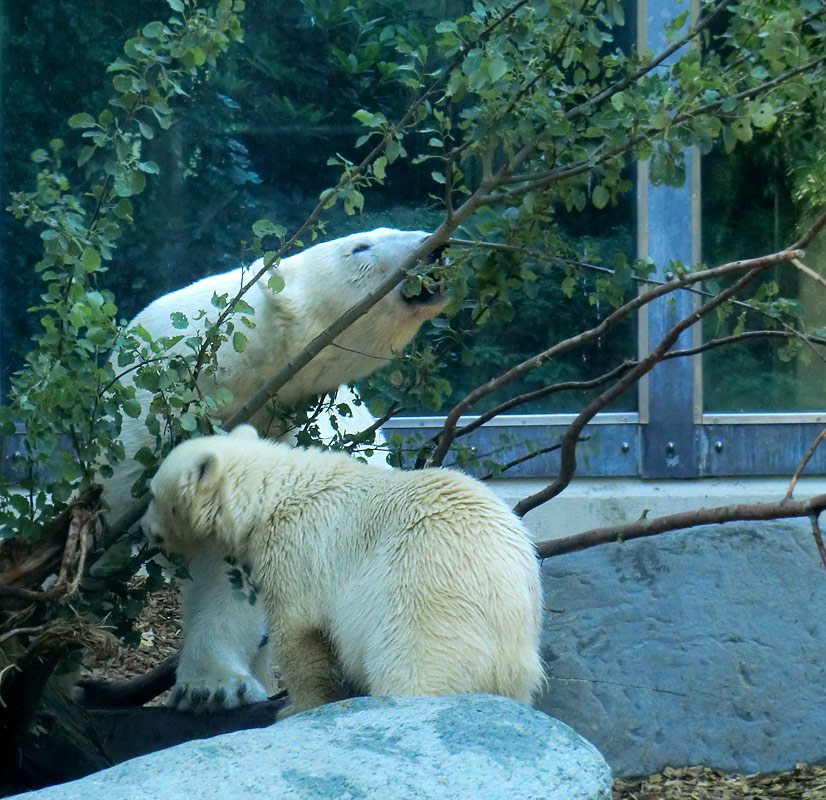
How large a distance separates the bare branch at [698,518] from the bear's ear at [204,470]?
0.85 metres

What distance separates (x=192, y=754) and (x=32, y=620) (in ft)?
2.82

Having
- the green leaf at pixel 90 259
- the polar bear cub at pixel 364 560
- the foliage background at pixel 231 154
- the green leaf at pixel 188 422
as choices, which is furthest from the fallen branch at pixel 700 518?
the foliage background at pixel 231 154

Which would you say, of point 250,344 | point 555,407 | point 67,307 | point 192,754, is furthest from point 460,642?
point 555,407

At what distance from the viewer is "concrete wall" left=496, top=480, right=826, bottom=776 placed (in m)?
3.08

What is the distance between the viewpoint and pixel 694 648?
3.31 m

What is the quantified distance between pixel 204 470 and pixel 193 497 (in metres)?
0.07

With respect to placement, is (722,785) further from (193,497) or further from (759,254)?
(759,254)

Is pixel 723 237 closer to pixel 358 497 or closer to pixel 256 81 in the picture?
pixel 256 81

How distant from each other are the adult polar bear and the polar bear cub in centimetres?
56

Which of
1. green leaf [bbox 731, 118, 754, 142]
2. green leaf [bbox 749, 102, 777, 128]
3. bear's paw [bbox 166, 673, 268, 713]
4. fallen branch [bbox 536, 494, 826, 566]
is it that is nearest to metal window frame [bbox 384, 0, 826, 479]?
bear's paw [bbox 166, 673, 268, 713]

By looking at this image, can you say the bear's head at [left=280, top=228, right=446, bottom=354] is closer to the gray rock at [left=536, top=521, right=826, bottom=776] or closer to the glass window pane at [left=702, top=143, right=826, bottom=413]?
the gray rock at [left=536, top=521, right=826, bottom=776]

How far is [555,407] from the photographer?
16.0 ft

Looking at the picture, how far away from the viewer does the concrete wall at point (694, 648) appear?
3.08 metres

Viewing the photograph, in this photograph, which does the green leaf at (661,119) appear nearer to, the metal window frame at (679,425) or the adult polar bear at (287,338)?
the adult polar bear at (287,338)
